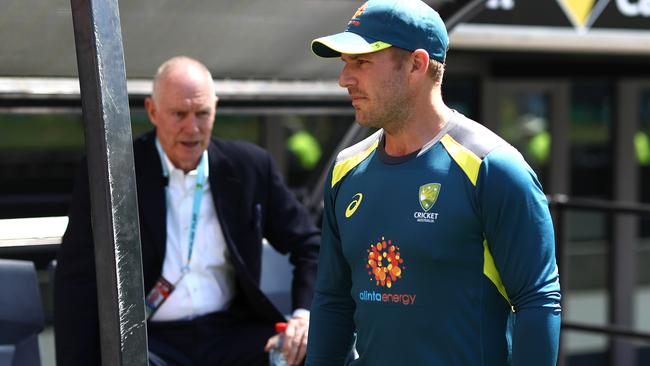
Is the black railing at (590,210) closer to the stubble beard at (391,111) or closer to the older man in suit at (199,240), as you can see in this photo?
the older man in suit at (199,240)

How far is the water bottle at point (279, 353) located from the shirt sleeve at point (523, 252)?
3.72 feet

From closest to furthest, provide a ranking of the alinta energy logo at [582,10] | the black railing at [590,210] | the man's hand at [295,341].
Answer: the man's hand at [295,341]
the black railing at [590,210]
the alinta energy logo at [582,10]

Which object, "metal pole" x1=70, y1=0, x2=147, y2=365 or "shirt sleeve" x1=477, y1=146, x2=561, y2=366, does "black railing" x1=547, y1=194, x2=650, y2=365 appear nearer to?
"shirt sleeve" x1=477, y1=146, x2=561, y2=366

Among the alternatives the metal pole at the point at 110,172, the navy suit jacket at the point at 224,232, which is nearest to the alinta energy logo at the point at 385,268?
the metal pole at the point at 110,172

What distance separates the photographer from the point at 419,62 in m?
2.24

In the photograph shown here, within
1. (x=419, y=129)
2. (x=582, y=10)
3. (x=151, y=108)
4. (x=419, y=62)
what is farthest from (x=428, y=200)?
(x=582, y=10)

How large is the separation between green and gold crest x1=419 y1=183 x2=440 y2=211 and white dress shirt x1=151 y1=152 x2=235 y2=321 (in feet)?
3.82

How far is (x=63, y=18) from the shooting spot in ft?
10.5

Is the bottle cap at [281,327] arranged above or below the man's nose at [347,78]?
below

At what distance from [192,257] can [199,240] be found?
0.17 ft

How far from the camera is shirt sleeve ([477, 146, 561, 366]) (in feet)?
6.87

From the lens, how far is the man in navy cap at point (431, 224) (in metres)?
2.12

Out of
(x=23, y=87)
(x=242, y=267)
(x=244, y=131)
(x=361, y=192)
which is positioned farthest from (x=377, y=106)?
(x=244, y=131)

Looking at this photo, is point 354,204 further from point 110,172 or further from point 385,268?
point 110,172
